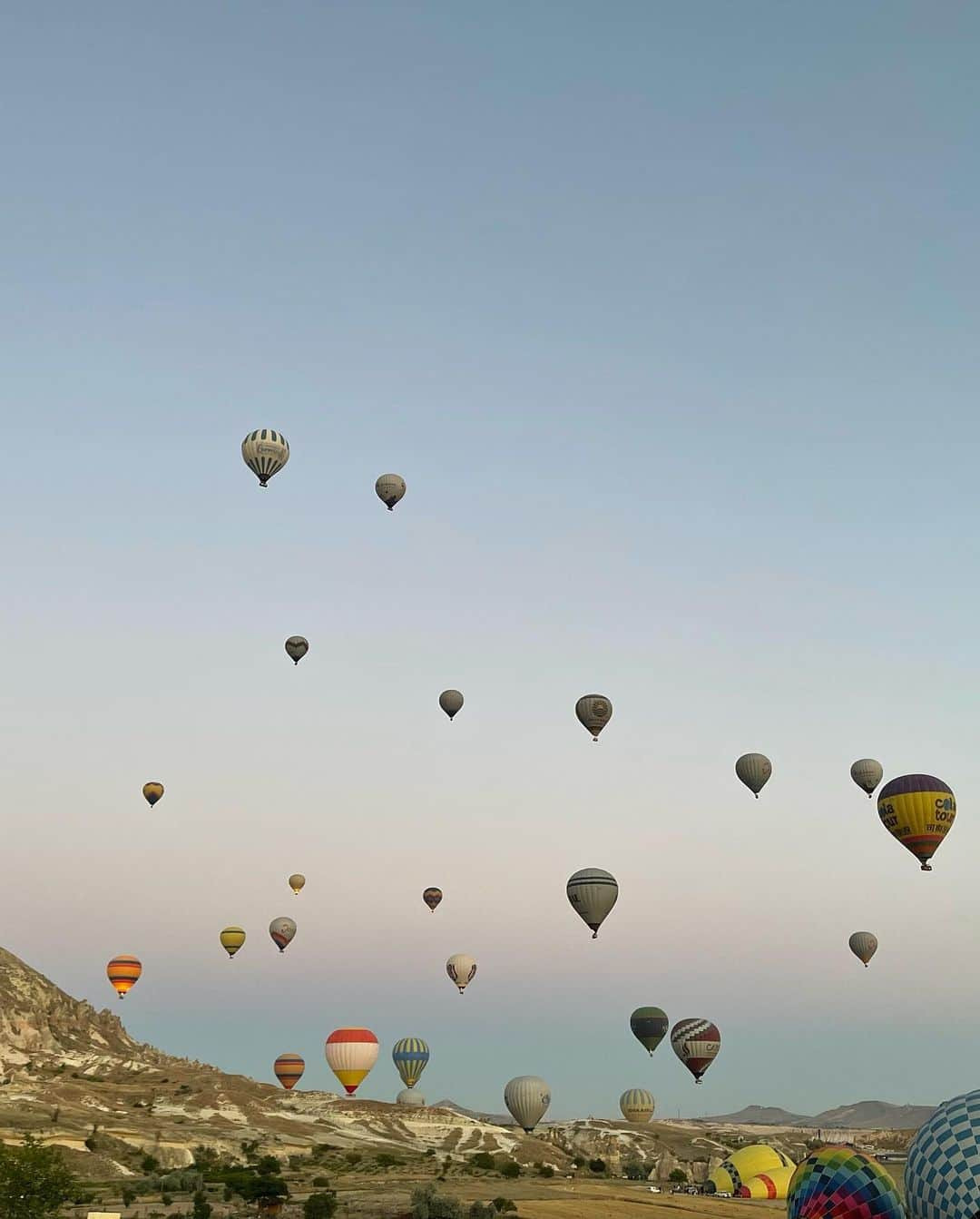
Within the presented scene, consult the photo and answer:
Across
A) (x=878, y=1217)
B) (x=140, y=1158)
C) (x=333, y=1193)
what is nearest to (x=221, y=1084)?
(x=140, y=1158)

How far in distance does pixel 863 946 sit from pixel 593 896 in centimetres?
4042

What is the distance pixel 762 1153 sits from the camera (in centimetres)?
8862

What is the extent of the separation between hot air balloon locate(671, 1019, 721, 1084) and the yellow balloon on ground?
7568 mm

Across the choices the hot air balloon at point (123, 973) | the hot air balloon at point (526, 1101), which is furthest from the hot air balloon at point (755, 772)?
the hot air balloon at point (123, 973)

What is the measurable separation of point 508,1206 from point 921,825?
96.5 feet

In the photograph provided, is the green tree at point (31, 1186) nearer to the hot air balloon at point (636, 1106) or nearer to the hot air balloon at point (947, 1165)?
the hot air balloon at point (947, 1165)

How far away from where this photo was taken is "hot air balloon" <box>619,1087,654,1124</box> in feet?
336

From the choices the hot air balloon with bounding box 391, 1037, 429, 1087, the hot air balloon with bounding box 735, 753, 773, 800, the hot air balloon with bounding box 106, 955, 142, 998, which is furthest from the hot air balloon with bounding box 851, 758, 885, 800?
the hot air balloon with bounding box 106, 955, 142, 998

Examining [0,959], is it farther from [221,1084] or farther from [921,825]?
[921,825]

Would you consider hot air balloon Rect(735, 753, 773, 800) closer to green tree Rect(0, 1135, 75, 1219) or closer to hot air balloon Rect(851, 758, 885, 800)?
hot air balloon Rect(851, 758, 885, 800)

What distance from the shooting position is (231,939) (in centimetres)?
11656

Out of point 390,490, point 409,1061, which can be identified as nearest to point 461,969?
point 409,1061

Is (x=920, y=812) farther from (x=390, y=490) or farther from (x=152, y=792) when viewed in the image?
(x=152, y=792)

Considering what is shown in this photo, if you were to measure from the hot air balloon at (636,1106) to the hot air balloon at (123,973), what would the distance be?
49392mm
